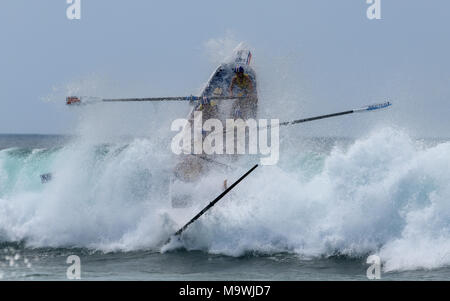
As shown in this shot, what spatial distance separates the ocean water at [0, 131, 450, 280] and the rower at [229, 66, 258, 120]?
5.07 ft

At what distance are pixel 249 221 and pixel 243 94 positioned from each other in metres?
3.51

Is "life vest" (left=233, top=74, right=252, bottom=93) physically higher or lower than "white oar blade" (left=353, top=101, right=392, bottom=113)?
higher

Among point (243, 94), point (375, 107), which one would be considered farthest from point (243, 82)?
point (375, 107)

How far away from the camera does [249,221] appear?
1256cm

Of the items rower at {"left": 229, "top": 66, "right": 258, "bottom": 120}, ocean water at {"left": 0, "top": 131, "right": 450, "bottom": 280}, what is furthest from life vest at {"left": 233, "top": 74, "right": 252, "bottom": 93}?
ocean water at {"left": 0, "top": 131, "right": 450, "bottom": 280}

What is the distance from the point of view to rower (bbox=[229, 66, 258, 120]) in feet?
46.2

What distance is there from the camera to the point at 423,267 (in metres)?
10.4

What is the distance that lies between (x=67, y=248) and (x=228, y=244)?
3855 mm

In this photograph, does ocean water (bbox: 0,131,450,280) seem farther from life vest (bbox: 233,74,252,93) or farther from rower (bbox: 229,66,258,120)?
life vest (bbox: 233,74,252,93)

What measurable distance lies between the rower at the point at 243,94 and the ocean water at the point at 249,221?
1546 mm

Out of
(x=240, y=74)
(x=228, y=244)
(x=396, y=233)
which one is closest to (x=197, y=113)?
(x=240, y=74)

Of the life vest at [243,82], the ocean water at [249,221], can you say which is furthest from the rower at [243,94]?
the ocean water at [249,221]
